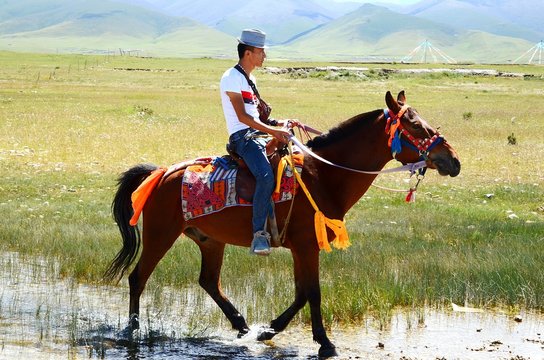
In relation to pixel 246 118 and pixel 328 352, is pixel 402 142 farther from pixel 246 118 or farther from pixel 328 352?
pixel 328 352

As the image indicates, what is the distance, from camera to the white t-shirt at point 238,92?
29.6 ft

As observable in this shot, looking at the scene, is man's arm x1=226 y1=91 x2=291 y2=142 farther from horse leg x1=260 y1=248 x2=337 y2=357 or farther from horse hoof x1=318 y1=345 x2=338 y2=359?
horse hoof x1=318 y1=345 x2=338 y2=359

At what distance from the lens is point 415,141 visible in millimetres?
8945

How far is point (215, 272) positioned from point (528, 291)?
13.0 ft

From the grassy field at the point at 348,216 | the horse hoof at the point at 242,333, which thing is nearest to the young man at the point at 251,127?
the horse hoof at the point at 242,333

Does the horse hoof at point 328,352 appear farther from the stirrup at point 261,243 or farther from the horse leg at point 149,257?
the horse leg at point 149,257

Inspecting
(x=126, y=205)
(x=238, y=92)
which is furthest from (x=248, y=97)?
(x=126, y=205)

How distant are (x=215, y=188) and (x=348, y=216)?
7976 millimetres

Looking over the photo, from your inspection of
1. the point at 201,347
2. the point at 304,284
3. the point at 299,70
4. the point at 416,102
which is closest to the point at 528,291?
the point at 304,284

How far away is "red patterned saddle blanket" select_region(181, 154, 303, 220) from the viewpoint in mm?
9125

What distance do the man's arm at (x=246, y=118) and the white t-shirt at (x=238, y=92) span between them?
65mm

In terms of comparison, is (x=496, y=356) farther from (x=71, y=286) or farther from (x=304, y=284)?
(x=71, y=286)

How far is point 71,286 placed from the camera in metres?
11.4

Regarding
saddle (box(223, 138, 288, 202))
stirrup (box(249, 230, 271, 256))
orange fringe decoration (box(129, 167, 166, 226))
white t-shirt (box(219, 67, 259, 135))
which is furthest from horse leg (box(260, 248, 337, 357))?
orange fringe decoration (box(129, 167, 166, 226))
